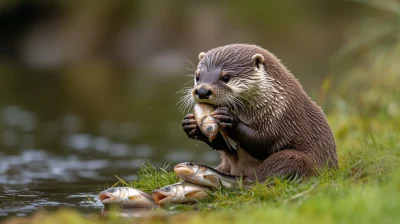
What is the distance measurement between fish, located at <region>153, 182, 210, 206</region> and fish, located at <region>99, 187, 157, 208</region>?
0.11m

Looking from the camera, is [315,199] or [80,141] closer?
[315,199]

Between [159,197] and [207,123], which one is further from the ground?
[207,123]

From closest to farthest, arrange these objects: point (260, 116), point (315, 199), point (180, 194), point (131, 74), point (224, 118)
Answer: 1. point (315, 199)
2. point (180, 194)
3. point (224, 118)
4. point (260, 116)
5. point (131, 74)

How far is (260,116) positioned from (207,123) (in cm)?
48

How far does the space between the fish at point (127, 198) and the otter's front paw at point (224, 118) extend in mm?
823

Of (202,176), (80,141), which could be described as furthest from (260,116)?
(80,141)

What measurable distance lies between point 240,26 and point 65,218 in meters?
28.8

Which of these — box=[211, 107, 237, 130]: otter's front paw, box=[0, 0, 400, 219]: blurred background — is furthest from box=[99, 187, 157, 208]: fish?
box=[211, 107, 237, 130]: otter's front paw

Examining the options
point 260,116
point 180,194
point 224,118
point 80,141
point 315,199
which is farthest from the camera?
point 80,141

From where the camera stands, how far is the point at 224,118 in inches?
239

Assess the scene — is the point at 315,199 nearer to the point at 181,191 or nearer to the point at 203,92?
the point at 181,191

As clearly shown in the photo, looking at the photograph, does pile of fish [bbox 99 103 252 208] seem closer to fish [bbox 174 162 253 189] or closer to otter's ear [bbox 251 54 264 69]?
fish [bbox 174 162 253 189]

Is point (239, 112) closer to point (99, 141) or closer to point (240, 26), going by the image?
point (99, 141)

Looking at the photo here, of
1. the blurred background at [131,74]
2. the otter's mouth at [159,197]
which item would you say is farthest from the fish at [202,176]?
the blurred background at [131,74]
